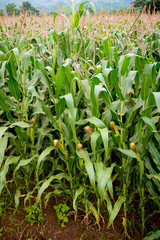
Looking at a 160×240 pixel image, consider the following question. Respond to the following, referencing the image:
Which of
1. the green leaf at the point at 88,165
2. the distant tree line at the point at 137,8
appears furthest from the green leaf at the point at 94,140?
the distant tree line at the point at 137,8

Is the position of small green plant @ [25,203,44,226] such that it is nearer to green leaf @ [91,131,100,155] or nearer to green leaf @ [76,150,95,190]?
green leaf @ [76,150,95,190]

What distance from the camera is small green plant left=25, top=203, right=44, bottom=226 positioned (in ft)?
5.50

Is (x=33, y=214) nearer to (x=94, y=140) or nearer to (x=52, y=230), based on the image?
(x=52, y=230)

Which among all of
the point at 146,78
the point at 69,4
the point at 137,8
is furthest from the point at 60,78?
the point at 137,8

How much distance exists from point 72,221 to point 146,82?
4.25 feet

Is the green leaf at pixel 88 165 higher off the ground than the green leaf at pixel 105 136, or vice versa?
the green leaf at pixel 105 136

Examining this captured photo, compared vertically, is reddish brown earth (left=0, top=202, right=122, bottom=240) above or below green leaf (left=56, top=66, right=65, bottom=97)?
below

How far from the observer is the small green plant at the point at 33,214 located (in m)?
1.68

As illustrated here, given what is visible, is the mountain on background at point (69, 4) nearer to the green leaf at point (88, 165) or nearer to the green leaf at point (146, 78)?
the green leaf at point (146, 78)

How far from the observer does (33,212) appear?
5.57 ft

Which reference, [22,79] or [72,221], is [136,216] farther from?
[22,79]

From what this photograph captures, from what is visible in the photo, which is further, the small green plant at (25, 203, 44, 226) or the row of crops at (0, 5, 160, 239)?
the small green plant at (25, 203, 44, 226)

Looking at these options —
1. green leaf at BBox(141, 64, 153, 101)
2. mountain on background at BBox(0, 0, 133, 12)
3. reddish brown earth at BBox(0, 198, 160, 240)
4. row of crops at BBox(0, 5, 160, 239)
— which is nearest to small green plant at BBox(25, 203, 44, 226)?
reddish brown earth at BBox(0, 198, 160, 240)

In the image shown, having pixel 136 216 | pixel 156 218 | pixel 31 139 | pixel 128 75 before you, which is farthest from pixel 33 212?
pixel 128 75
